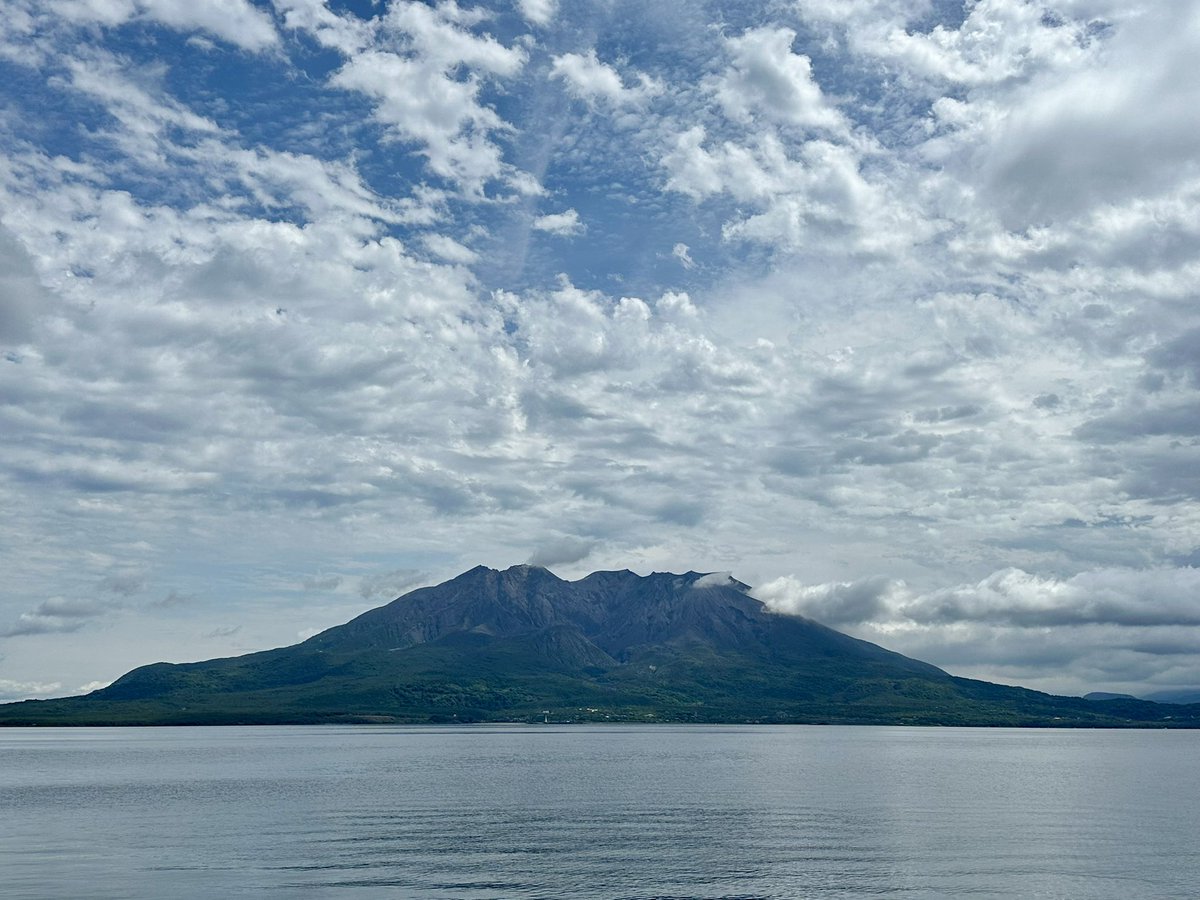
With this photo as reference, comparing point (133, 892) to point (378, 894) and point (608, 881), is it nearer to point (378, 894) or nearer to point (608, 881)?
point (378, 894)

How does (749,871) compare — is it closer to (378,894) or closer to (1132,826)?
(378,894)

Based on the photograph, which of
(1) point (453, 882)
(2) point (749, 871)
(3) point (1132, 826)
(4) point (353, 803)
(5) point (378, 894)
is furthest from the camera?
(4) point (353, 803)

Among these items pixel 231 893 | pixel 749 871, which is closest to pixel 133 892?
pixel 231 893

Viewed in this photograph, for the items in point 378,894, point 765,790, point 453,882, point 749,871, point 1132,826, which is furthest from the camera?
point 765,790

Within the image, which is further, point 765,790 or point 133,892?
point 765,790

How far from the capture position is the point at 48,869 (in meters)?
91.0

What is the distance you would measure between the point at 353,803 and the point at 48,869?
201 ft

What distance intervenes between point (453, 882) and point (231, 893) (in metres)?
18.0

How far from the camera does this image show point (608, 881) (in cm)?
8644

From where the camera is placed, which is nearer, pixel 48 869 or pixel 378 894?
pixel 378 894

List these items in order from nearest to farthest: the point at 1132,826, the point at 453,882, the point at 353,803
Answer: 1. the point at 453,882
2. the point at 1132,826
3. the point at 353,803

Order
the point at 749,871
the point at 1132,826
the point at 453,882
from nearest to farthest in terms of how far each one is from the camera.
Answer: the point at 453,882
the point at 749,871
the point at 1132,826

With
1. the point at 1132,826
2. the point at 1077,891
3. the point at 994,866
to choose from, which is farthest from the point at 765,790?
the point at 1077,891

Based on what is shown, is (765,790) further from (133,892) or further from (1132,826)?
(133,892)
